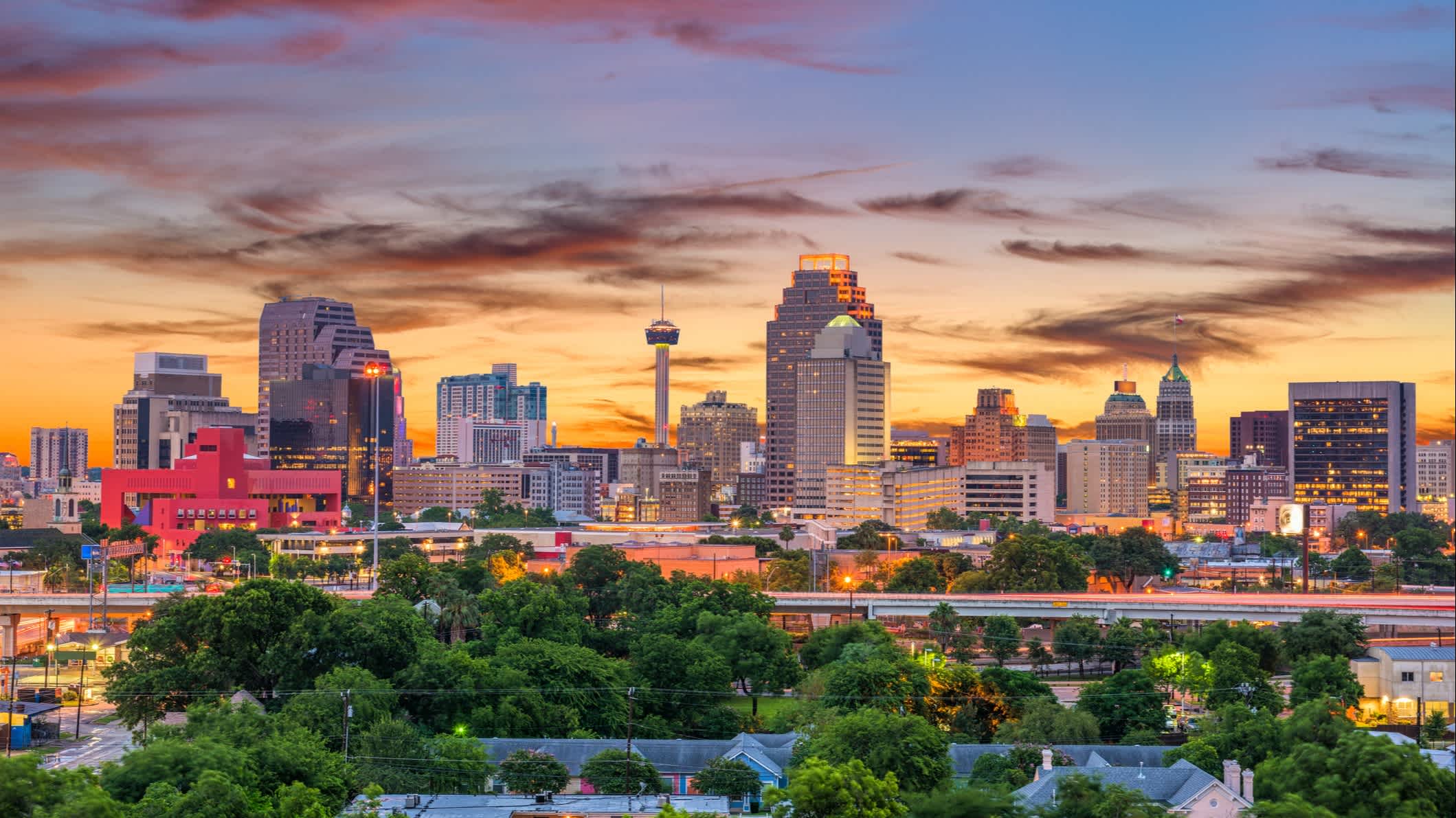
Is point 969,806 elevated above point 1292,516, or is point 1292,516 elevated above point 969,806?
point 1292,516

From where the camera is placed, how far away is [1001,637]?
326ft

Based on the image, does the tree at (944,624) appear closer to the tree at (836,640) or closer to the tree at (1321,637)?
the tree at (836,640)

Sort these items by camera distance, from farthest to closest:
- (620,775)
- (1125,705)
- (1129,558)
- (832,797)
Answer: (1129,558) < (1125,705) < (620,775) < (832,797)

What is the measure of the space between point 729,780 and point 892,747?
5994 millimetres

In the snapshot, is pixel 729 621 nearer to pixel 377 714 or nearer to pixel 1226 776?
pixel 377 714

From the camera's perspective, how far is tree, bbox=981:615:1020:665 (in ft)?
323

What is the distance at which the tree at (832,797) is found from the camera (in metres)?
45.6

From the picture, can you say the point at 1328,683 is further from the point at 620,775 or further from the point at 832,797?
the point at 832,797

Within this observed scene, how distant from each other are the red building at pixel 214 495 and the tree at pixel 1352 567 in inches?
4254

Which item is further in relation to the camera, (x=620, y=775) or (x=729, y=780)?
(x=620, y=775)

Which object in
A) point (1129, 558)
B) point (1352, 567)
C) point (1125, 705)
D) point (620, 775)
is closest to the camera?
point (620, 775)

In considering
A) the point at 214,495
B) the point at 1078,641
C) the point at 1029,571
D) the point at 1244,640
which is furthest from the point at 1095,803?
the point at 214,495

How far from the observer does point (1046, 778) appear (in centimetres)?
5228

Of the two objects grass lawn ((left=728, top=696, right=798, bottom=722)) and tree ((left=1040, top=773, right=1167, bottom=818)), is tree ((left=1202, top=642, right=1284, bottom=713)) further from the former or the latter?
tree ((left=1040, top=773, right=1167, bottom=818))
